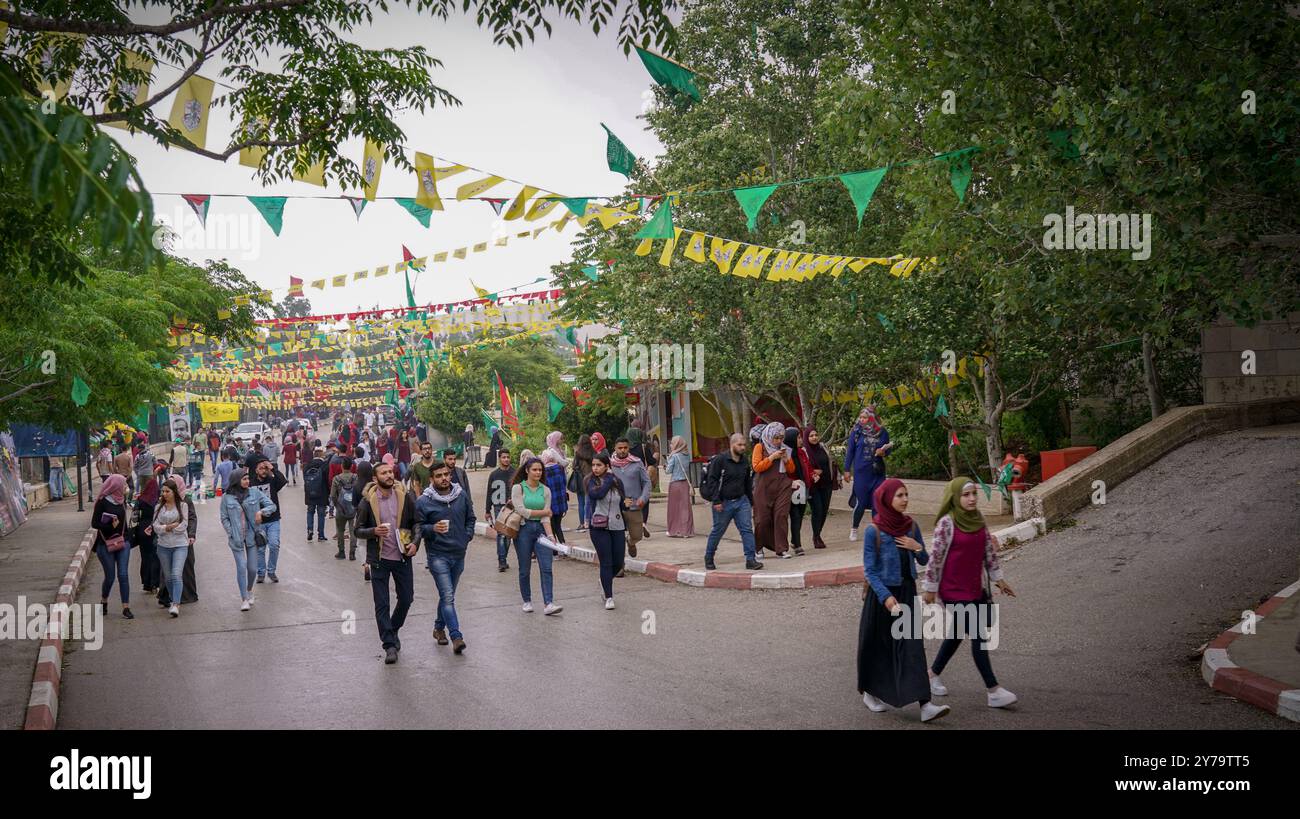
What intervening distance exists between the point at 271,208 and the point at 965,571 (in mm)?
9740

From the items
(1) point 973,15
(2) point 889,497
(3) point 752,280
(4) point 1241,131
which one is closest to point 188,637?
(2) point 889,497

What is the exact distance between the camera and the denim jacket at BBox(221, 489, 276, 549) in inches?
540

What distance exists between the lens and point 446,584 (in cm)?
1018

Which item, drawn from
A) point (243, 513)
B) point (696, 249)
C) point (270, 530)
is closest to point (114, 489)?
point (243, 513)

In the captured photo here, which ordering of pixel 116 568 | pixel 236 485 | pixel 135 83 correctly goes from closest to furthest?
pixel 135 83, pixel 116 568, pixel 236 485

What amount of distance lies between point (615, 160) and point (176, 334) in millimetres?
22089

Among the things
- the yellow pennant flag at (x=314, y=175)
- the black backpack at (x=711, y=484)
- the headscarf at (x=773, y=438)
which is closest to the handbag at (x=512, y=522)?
the black backpack at (x=711, y=484)

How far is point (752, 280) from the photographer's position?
2050 centimetres

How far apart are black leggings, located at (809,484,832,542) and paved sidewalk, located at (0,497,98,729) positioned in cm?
978

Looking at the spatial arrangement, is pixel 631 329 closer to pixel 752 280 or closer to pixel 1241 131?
pixel 752 280

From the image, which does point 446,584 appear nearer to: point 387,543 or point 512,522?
point 387,543

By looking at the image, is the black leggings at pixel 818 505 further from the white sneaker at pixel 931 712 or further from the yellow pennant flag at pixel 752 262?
the white sneaker at pixel 931 712

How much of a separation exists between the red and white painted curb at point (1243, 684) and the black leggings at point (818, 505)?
7335 millimetres

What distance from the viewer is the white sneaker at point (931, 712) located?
278 inches
